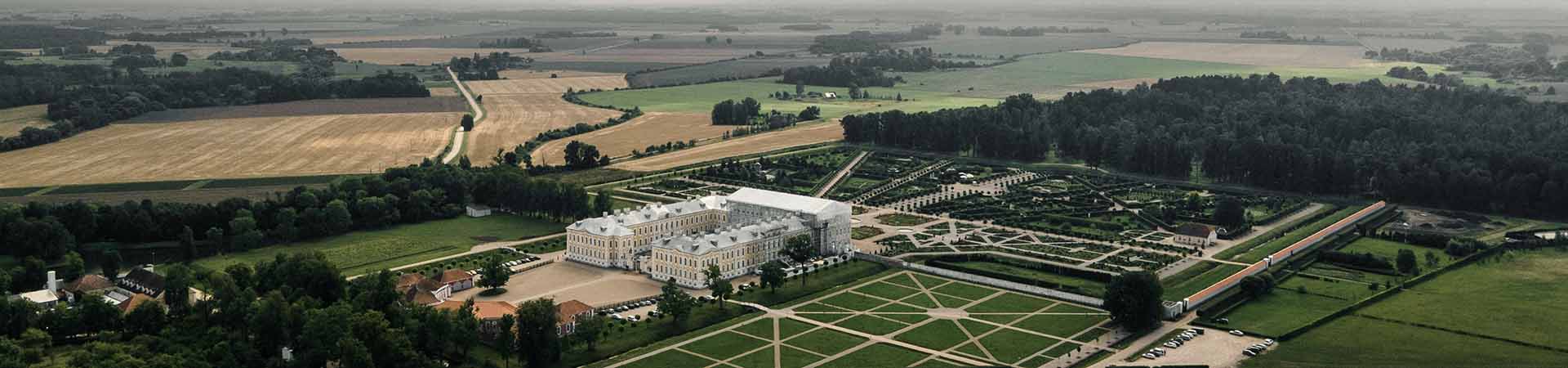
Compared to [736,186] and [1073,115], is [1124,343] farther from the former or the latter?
[1073,115]

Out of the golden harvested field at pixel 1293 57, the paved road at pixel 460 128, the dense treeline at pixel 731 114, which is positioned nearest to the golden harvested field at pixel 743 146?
the dense treeline at pixel 731 114

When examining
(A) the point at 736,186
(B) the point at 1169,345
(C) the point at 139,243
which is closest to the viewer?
(B) the point at 1169,345

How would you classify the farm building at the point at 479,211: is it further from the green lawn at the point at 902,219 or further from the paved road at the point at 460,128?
the green lawn at the point at 902,219

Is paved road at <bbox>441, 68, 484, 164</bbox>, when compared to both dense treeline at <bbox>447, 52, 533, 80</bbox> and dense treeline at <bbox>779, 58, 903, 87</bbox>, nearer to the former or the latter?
dense treeline at <bbox>447, 52, 533, 80</bbox>

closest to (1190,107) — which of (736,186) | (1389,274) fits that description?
(736,186)

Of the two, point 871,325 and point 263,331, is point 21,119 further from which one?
point 871,325

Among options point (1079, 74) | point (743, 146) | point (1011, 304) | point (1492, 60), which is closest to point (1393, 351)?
point (1011, 304)
